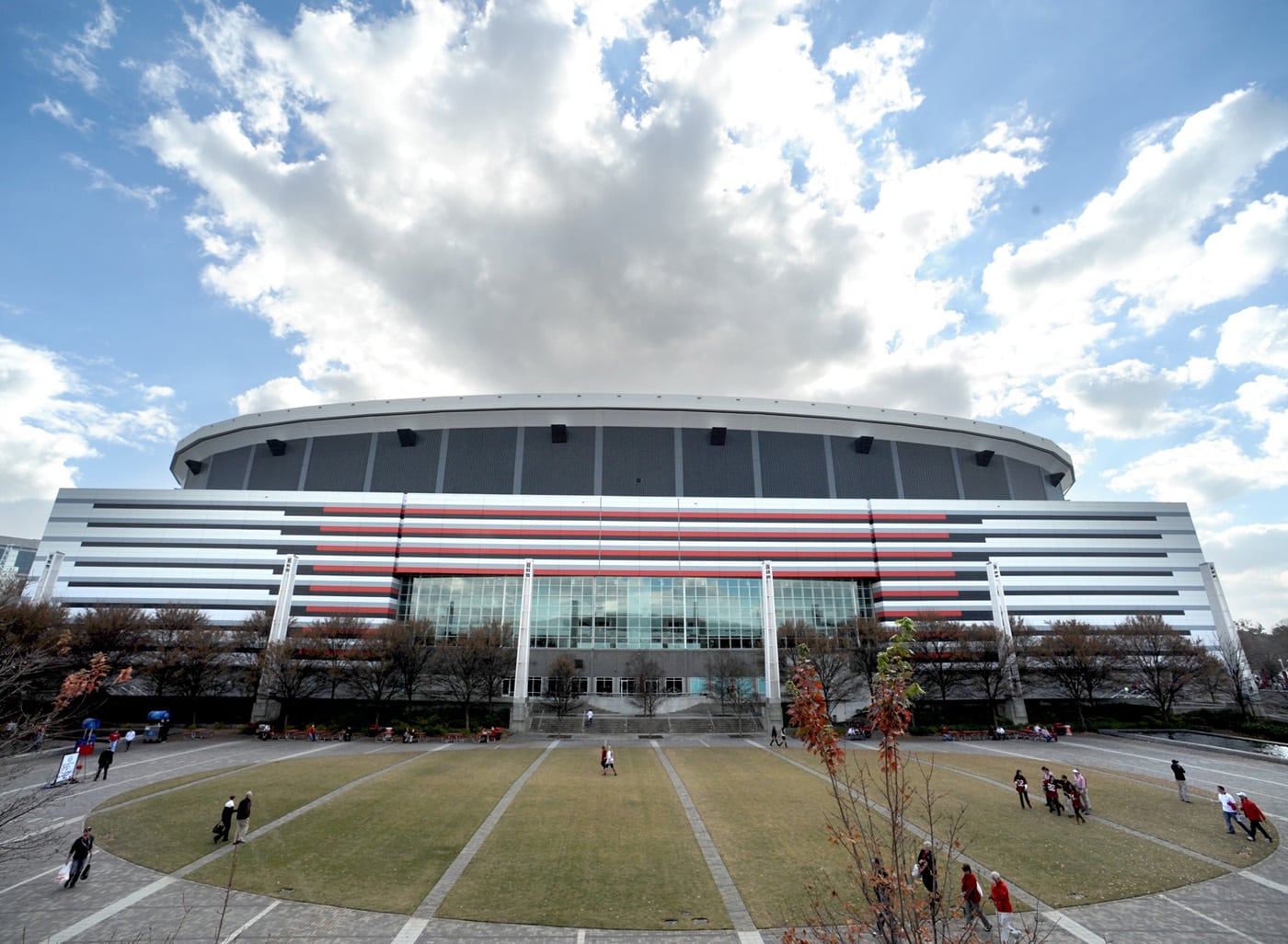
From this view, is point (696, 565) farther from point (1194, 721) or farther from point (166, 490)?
point (166, 490)

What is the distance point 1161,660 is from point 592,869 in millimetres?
70276

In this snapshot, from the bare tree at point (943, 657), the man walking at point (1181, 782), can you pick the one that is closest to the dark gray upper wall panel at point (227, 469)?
the bare tree at point (943, 657)

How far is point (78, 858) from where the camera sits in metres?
16.5

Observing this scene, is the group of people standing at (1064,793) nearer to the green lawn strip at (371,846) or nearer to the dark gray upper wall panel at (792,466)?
the green lawn strip at (371,846)

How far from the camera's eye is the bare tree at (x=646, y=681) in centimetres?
6397

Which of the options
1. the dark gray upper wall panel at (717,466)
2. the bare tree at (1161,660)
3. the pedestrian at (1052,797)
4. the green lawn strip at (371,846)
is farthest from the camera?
the dark gray upper wall panel at (717,466)

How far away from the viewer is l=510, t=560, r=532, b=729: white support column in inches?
2306

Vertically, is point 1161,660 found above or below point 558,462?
below

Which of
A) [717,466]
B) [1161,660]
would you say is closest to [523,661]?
[717,466]

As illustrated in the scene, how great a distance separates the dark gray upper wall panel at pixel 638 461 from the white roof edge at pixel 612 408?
369 cm

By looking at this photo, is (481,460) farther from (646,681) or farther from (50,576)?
(50,576)

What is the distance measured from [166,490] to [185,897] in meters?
82.7

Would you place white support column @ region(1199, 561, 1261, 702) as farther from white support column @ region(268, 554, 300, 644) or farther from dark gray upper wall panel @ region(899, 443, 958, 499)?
white support column @ region(268, 554, 300, 644)

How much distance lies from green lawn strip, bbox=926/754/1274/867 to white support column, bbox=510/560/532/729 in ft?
124
